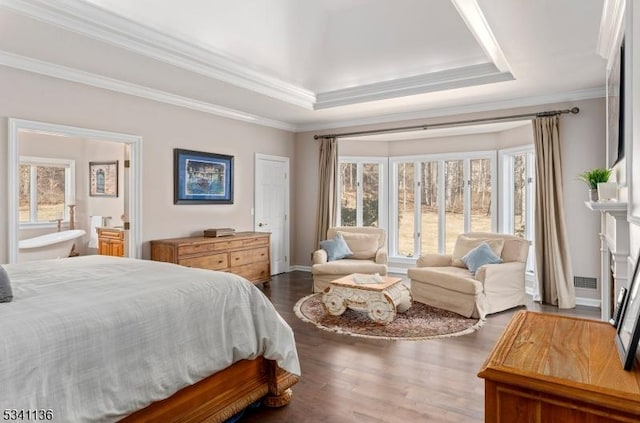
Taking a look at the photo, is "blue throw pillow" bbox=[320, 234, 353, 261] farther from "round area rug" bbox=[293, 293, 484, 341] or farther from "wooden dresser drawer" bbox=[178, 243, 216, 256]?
"wooden dresser drawer" bbox=[178, 243, 216, 256]

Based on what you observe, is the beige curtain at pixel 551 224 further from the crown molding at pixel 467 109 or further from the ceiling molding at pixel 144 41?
the ceiling molding at pixel 144 41

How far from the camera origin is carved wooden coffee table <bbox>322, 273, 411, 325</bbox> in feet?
13.4

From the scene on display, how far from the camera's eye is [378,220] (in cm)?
742

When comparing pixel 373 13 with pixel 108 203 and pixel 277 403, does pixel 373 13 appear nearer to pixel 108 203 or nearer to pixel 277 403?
pixel 277 403

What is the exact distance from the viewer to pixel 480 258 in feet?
15.6

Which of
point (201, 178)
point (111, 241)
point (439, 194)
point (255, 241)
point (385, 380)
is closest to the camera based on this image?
point (385, 380)

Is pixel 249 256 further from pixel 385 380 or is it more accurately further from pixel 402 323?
pixel 385 380

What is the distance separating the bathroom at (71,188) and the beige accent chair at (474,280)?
4.87 meters

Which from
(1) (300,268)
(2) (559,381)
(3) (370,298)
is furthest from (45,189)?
(2) (559,381)

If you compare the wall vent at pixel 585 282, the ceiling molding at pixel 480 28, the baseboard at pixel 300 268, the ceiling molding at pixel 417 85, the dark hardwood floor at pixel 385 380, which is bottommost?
the dark hardwood floor at pixel 385 380

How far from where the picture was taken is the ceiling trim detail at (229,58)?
2.99 metres

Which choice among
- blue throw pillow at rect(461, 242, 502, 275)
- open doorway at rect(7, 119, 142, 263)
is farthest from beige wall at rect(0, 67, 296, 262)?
blue throw pillow at rect(461, 242, 502, 275)

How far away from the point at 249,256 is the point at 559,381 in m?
4.92

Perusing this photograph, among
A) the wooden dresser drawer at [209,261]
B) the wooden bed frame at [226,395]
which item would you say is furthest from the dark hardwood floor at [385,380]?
the wooden dresser drawer at [209,261]
